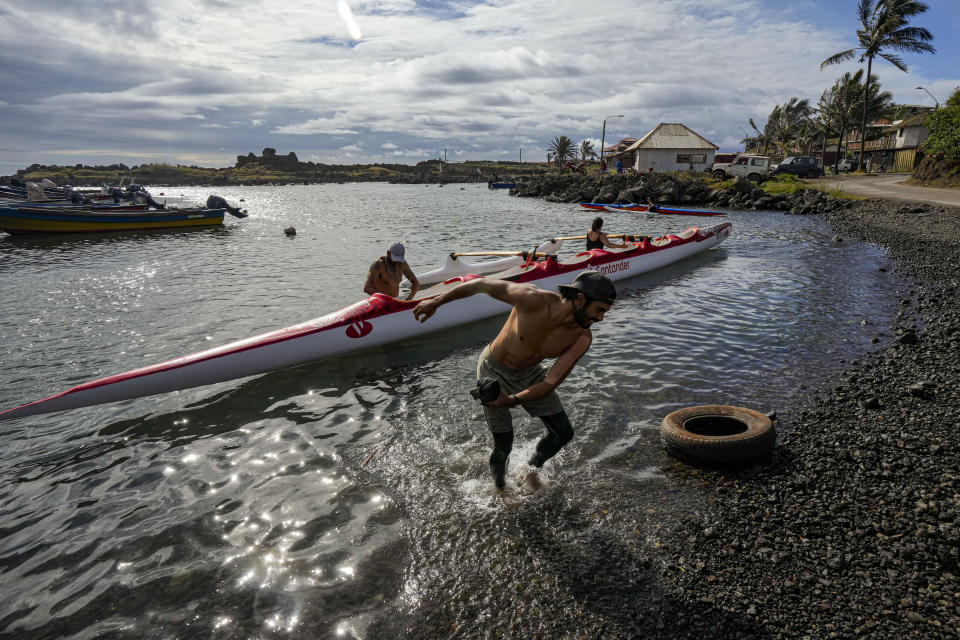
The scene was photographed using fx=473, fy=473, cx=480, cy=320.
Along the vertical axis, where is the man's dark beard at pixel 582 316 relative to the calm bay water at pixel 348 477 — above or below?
above

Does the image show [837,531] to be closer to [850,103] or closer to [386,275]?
[386,275]

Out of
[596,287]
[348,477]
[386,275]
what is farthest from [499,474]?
[386,275]

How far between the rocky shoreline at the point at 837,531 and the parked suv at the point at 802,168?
45.8 meters

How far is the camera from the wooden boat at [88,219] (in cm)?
2338

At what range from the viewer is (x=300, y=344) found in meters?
7.44

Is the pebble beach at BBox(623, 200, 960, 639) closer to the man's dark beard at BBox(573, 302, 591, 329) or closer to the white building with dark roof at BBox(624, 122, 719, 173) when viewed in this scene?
the man's dark beard at BBox(573, 302, 591, 329)

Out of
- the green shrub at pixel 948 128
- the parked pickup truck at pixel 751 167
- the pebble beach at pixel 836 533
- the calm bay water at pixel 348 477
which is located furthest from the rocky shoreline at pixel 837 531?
the parked pickup truck at pixel 751 167

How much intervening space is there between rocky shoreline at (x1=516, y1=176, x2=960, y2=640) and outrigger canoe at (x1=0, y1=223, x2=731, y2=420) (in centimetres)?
387

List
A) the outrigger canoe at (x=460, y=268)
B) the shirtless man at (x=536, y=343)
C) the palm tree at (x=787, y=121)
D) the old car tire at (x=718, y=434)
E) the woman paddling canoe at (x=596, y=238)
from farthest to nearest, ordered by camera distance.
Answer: the palm tree at (x=787, y=121) → the woman paddling canoe at (x=596, y=238) → the outrigger canoe at (x=460, y=268) → the old car tire at (x=718, y=434) → the shirtless man at (x=536, y=343)

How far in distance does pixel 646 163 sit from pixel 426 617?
6054 centimetres

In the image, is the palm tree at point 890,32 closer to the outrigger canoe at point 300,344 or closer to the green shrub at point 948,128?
the green shrub at point 948,128

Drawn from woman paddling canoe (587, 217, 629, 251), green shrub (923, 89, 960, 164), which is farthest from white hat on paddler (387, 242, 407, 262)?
green shrub (923, 89, 960, 164)

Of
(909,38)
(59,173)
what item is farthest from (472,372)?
(59,173)

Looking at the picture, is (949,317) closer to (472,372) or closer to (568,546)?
(472,372)
